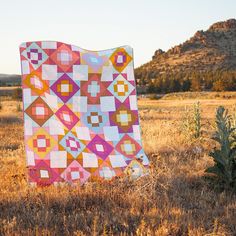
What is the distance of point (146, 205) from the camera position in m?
4.96

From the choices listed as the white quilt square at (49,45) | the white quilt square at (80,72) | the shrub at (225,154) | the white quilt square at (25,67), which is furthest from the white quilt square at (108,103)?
the shrub at (225,154)

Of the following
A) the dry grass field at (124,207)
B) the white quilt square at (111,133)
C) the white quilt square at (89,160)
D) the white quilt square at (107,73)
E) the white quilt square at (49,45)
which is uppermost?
the white quilt square at (49,45)

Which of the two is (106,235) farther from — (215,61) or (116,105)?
(215,61)

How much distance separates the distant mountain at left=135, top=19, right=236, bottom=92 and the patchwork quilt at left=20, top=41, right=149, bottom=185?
96300 mm

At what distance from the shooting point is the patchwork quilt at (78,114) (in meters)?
6.09

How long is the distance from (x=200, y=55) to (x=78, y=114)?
128663mm

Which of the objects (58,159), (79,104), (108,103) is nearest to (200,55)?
(108,103)

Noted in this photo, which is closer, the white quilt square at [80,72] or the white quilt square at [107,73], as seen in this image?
the white quilt square at [80,72]

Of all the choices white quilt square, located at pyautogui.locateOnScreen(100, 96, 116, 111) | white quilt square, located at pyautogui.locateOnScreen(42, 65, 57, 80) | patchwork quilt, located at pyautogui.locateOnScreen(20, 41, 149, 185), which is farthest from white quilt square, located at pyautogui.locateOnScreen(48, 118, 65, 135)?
white quilt square, located at pyautogui.locateOnScreen(100, 96, 116, 111)

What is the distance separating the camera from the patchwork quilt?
6090mm

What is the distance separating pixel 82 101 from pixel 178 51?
141927 mm

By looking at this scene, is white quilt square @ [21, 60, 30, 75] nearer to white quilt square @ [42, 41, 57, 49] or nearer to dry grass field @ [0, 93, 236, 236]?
white quilt square @ [42, 41, 57, 49]

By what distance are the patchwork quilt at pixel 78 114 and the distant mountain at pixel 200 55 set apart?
9630cm

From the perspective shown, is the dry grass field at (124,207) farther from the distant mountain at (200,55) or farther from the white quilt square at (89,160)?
the distant mountain at (200,55)
